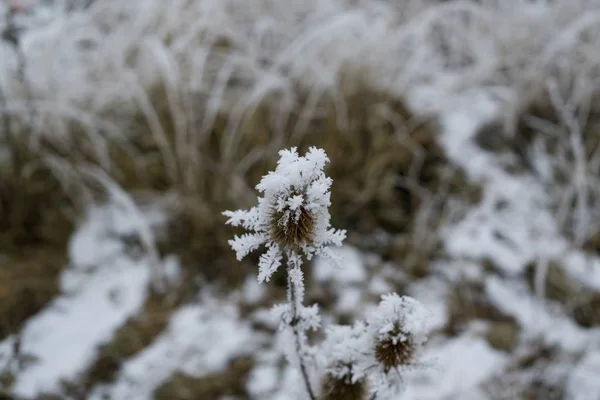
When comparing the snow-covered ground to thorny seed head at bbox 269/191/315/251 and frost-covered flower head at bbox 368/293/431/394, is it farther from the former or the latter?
thorny seed head at bbox 269/191/315/251

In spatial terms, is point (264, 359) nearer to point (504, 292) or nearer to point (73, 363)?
point (73, 363)

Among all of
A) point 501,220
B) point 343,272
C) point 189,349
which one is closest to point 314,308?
point 189,349

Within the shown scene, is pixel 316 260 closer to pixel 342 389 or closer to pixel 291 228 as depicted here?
pixel 342 389

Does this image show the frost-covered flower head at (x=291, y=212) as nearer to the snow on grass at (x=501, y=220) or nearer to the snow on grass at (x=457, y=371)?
the snow on grass at (x=457, y=371)

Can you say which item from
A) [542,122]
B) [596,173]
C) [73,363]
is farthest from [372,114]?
[73,363]

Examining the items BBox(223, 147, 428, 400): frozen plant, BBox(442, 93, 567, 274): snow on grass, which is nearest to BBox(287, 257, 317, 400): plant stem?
BBox(223, 147, 428, 400): frozen plant

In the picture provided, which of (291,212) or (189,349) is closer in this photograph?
(291,212)
